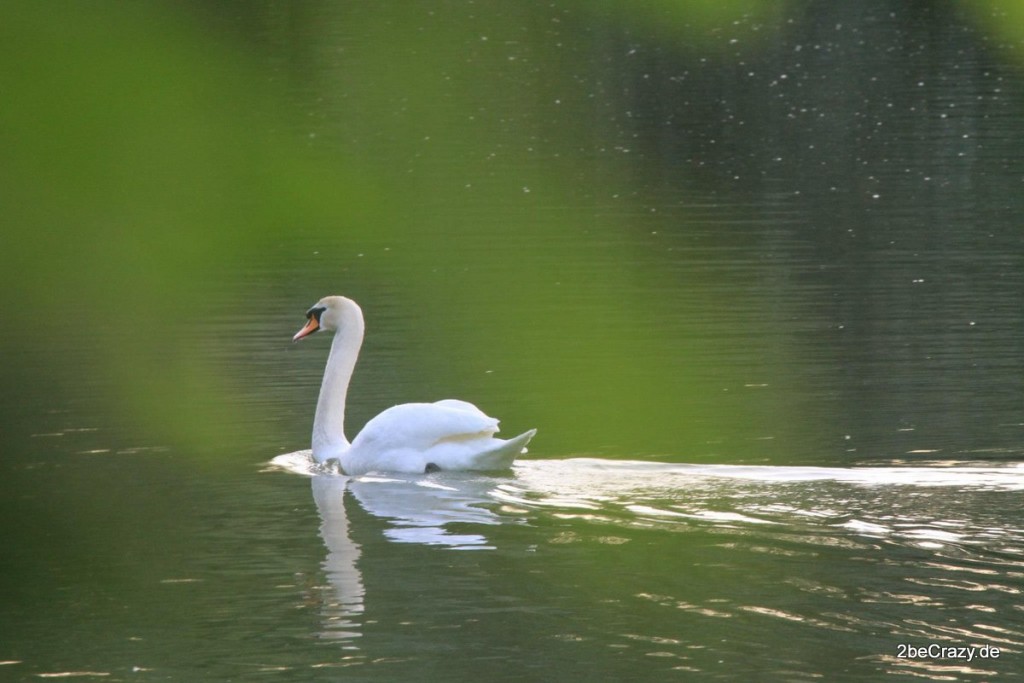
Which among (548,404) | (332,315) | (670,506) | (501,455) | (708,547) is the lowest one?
(708,547)

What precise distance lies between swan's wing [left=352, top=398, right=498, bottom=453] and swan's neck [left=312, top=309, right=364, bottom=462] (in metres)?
0.63

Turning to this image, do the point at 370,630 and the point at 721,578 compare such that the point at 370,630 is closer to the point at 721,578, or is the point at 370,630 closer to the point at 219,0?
the point at 721,578

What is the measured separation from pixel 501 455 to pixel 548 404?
2633 mm

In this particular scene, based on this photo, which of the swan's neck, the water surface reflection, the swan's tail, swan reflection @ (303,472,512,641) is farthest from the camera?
the swan's neck

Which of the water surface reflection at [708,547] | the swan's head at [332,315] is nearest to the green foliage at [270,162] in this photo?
the water surface reflection at [708,547]

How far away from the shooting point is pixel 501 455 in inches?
338

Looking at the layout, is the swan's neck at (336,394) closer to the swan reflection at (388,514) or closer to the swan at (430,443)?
the swan at (430,443)

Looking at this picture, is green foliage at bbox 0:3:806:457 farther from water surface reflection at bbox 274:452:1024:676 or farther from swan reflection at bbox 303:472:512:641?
swan reflection at bbox 303:472:512:641

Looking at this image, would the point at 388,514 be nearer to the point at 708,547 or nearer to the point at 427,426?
the point at 427,426

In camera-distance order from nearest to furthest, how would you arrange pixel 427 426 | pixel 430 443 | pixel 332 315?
pixel 427 426
pixel 430 443
pixel 332 315

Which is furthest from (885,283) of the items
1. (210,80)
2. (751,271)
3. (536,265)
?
(210,80)

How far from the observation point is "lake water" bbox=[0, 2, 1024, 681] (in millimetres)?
1718

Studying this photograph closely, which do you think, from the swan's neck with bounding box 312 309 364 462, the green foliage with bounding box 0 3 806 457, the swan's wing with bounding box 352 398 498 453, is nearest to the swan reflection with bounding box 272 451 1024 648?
the swan's wing with bounding box 352 398 498 453

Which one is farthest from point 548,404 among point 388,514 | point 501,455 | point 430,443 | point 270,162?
point 270,162
